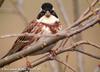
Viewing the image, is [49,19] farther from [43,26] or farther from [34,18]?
[34,18]

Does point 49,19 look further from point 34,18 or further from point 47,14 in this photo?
point 34,18

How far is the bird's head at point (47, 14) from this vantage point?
268 cm

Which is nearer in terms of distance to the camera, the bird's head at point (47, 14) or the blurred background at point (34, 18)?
the bird's head at point (47, 14)

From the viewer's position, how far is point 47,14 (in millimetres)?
2676

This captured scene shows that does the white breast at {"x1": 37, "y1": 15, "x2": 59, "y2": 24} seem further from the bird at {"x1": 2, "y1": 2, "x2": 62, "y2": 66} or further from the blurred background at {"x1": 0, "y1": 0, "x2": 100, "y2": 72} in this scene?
the blurred background at {"x1": 0, "y1": 0, "x2": 100, "y2": 72}

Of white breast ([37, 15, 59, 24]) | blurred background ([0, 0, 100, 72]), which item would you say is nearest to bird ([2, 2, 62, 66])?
white breast ([37, 15, 59, 24])

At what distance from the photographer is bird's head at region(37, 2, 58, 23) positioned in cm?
268

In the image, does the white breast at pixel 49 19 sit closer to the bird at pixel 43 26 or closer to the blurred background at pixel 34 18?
the bird at pixel 43 26

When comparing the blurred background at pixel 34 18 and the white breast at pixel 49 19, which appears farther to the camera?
the blurred background at pixel 34 18

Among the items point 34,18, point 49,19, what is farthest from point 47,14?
point 34,18

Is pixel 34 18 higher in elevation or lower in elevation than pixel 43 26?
higher

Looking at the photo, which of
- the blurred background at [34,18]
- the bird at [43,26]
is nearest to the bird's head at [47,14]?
the bird at [43,26]

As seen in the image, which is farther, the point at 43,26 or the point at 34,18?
the point at 34,18

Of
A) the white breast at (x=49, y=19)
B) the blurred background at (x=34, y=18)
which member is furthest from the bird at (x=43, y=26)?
the blurred background at (x=34, y=18)
